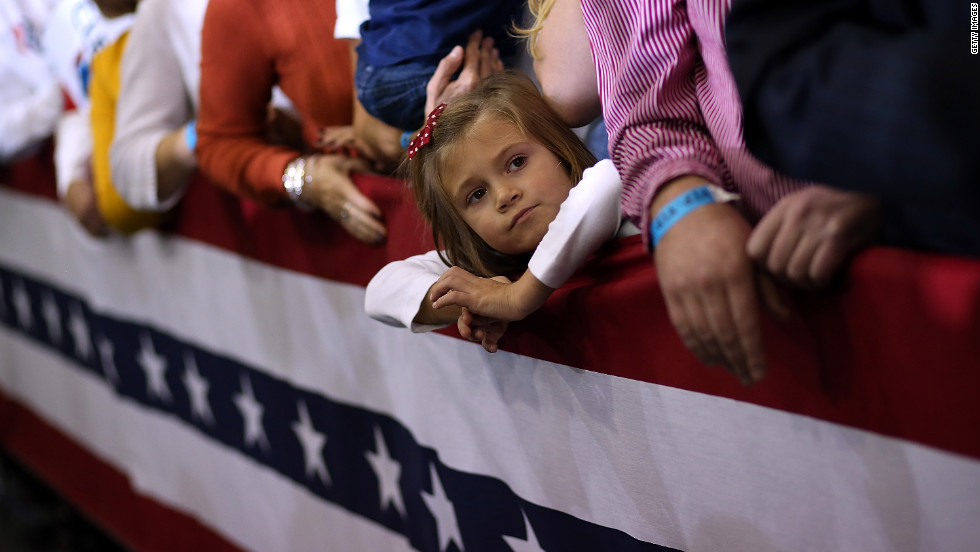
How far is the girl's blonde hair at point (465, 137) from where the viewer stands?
80 cm

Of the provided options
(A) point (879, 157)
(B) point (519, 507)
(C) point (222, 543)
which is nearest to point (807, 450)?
(A) point (879, 157)

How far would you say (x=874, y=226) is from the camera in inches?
22.2

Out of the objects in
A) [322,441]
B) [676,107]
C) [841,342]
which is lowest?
[322,441]

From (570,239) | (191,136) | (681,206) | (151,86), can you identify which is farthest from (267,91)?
(681,206)

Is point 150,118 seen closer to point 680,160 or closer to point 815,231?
point 680,160

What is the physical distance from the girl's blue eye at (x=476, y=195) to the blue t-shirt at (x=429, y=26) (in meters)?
0.22

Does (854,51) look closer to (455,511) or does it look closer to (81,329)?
(455,511)

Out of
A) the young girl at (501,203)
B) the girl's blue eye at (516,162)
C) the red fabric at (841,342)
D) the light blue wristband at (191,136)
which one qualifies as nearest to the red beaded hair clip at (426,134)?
the young girl at (501,203)

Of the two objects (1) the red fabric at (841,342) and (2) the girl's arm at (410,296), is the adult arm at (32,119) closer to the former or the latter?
(2) the girl's arm at (410,296)

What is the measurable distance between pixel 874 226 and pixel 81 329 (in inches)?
84.9

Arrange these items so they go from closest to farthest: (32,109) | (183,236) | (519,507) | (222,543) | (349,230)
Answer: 1. (519,507)
2. (349,230)
3. (183,236)
4. (222,543)
5. (32,109)

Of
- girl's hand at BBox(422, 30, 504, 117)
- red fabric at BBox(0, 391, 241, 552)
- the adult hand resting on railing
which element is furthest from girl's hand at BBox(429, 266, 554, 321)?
red fabric at BBox(0, 391, 241, 552)

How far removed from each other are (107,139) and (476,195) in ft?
3.89

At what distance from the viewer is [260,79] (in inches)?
48.9
